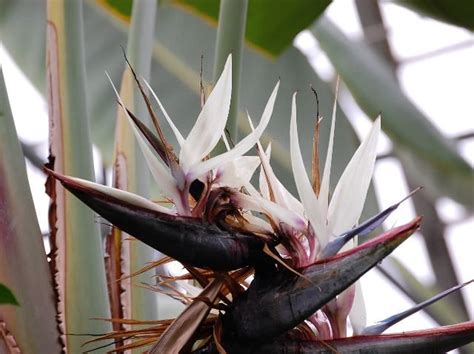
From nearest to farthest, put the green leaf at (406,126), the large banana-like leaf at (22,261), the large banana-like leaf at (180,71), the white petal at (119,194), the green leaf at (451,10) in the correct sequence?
the white petal at (119,194) → the large banana-like leaf at (22,261) → the green leaf at (451,10) → the green leaf at (406,126) → the large banana-like leaf at (180,71)

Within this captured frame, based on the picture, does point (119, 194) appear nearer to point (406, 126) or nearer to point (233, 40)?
point (233, 40)

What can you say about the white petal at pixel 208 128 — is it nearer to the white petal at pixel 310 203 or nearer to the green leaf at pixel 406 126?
the white petal at pixel 310 203

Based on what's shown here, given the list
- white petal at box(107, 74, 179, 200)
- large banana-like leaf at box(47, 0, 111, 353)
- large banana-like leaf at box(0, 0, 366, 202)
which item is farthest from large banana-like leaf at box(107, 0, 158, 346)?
large banana-like leaf at box(0, 0, 366, 202)

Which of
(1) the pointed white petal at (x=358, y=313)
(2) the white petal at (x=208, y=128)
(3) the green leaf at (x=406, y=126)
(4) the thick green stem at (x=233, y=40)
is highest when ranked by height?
(3) the green leaf at (x=406, y=126)

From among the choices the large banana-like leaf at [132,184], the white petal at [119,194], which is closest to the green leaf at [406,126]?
the large banana-like leaf at [132,184]

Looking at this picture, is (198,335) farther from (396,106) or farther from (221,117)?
(396,106)
